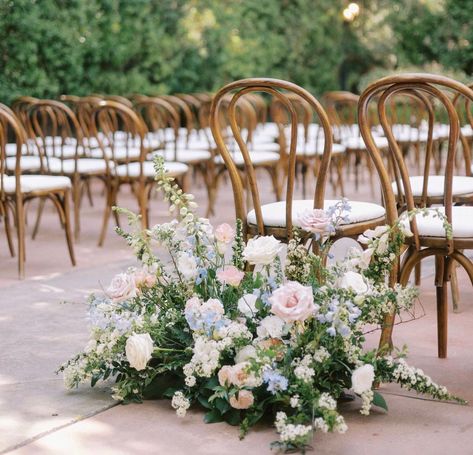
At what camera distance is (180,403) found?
278 centimetres

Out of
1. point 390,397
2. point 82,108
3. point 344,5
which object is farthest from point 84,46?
point 390,397

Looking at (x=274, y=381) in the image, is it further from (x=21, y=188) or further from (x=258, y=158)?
(x=258, y=158)

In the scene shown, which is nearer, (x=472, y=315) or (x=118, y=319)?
(x=118, y=319)

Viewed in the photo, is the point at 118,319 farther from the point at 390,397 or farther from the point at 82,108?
the point at 82,108

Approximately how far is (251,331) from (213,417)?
31cm

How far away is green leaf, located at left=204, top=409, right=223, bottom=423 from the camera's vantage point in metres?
2.78

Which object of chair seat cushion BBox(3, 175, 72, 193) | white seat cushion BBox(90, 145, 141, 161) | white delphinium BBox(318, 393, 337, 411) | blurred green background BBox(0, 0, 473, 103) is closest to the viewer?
white delphinium BBox(318, 393, 337, 411)

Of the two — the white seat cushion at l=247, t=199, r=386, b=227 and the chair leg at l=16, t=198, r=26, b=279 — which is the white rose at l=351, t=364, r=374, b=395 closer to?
the white seat cushion at l=247, t=199, r=386, b=227

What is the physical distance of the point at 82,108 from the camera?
662cm

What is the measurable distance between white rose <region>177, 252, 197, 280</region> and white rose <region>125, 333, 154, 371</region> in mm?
263

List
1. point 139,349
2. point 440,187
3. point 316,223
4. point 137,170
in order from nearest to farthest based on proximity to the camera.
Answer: point 139,349
point 316,223
point 440,187
point 137,170

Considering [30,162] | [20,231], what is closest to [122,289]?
[20,231]

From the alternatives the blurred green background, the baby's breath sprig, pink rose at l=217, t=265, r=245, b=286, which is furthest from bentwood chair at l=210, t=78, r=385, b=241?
the blurred green background

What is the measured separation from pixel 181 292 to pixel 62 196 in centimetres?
230
